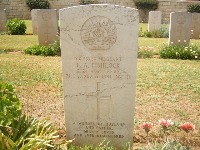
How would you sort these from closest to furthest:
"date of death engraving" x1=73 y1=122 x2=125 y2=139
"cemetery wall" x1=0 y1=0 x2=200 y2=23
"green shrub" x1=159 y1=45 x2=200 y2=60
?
1. "date of death engraving" x1=73 y1=122 x2=125 y2=139
2. "green shrub" x1=159 y1=45 x2=200 y2=60
3. "cemetery wall" x1=0 y1=0 x2=200 y2=23

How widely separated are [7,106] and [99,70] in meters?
1.24

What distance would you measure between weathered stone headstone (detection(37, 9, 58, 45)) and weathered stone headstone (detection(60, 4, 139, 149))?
8610 millimetres

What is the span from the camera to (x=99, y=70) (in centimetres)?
358

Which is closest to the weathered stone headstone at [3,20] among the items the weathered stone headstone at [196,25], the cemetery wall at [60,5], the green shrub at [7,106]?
the cemetery wall at [60,5]

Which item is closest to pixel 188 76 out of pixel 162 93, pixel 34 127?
pixel 162 93

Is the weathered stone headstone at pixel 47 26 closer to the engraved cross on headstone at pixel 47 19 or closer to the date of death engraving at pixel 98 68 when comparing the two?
the engraved cross on headstone at pixel 47 19

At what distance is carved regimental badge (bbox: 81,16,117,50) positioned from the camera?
11.2 ft

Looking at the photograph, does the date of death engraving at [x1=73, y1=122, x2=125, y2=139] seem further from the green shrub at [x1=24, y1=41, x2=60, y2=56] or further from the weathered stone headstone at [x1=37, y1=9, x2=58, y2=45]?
the weathered stone headstone at [x1=37, y1=9, x2=58, y2=45]

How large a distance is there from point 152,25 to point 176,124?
1444 centimetres

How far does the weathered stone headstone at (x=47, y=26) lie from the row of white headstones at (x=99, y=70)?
8608 millimetres

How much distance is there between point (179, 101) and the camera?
5.83 meters

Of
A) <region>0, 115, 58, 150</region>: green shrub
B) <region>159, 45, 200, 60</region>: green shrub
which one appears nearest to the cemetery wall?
<region>159, 45, 200, 60</region>: green shrub

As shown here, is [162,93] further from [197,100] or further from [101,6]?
[101,6]

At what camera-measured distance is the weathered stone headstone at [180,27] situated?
11.1m
